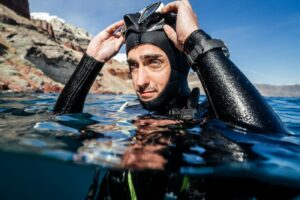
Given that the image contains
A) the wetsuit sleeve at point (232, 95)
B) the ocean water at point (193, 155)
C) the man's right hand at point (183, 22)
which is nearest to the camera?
the ocean water at point (193, 155)

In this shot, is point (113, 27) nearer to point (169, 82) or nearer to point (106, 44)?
point (106, 44)

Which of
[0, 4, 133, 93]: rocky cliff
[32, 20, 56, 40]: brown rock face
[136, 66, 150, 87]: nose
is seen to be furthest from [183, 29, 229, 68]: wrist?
[32, 20, 56, 40]: brown rock face

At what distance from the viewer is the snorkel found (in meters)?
3.65

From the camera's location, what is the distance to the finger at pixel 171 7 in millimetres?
3664

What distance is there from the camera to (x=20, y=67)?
17.9 metres

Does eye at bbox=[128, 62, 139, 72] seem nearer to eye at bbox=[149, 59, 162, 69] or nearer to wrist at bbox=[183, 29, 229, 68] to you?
eye at bbox=[149, 59, 162, 69]

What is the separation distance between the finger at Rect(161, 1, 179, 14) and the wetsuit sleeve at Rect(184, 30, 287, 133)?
0.76 m

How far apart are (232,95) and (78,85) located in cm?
228

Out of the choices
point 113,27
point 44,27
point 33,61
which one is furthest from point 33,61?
point 113,27

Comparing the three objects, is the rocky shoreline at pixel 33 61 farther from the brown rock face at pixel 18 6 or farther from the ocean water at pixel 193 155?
the ocean water at pixel 193 155

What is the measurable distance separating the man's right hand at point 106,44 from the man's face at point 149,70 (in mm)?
552

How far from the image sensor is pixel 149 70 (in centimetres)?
358

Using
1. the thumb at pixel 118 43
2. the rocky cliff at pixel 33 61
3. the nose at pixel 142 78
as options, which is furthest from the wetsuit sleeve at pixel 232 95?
the rocky cliff at pixel 33 61

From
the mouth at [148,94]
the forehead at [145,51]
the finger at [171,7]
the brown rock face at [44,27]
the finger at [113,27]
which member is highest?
the brown rock face at [44,27]
